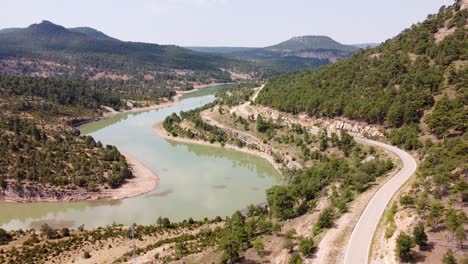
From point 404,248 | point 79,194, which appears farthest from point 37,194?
point 404,248

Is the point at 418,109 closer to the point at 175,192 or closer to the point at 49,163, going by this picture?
the point at 175,192

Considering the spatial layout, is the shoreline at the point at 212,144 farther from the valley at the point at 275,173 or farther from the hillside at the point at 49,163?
the hillside at the point at 49,163

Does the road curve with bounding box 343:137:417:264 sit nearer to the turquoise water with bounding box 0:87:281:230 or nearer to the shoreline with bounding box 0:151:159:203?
the turquoise water with bounding box 0:87:281:230

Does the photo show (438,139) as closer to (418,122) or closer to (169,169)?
(418,122)

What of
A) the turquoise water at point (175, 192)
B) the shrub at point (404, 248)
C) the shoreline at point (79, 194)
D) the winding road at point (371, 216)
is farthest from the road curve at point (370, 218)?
the shoreline at point (79, 194)

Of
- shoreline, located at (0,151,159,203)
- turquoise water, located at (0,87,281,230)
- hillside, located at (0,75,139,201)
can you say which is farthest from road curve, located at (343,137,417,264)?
hillside, located at (0,75,139,201)
